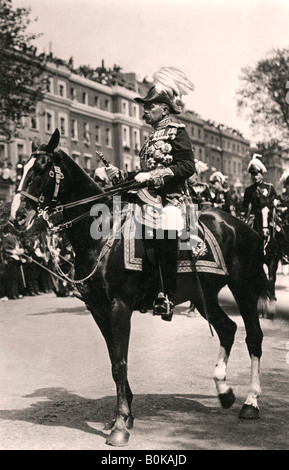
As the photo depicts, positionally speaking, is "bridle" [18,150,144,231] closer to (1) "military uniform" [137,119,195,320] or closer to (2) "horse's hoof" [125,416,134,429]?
(1) "military uniform" [137,119,195,320]

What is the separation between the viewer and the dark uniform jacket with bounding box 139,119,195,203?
674 cm

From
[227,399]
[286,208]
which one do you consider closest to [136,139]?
[286,208]

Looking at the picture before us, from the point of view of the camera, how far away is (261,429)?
6.38 m

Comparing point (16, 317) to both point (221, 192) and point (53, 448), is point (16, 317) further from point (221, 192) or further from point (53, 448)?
point (53, 448)

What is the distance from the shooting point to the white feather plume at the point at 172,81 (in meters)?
6.88

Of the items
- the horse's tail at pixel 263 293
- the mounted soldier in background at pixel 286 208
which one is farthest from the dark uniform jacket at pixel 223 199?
the horse's tail at pixel 263 293

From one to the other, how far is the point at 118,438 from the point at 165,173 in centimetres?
229

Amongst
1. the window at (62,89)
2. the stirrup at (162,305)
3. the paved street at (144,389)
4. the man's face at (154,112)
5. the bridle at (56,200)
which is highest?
the window at (62,89)

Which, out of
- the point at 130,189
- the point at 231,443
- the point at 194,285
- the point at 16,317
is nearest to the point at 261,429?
the point at 231,443

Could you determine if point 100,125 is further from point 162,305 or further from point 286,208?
point 162,305

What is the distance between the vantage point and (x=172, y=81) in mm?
6867

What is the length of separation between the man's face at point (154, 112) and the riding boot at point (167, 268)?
3.48ft

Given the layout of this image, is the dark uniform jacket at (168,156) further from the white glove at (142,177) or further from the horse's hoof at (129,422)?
the horse's hoof at (129,422)

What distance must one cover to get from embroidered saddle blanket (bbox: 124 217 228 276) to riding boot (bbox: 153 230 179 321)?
0.57 feet
